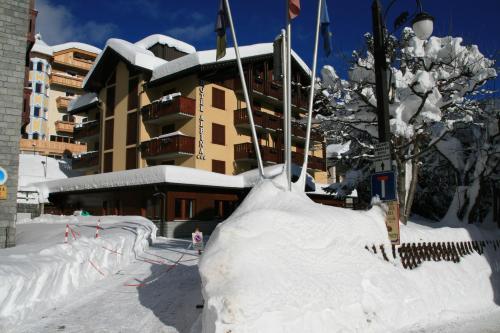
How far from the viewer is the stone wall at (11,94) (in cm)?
1345

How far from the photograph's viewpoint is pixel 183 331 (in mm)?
6574

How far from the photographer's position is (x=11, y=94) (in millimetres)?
13961

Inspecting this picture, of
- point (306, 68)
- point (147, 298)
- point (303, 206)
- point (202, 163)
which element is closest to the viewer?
point (303, 206)

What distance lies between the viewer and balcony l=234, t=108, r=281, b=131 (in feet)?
99.9

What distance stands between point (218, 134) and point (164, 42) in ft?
38.7

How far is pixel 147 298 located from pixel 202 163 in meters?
19.4

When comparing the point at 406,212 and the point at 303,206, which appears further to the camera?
the point at 406,212

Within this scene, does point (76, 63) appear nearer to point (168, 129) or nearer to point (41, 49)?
point (41, 49)

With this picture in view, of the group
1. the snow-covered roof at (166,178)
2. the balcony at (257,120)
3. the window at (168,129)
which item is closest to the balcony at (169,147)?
the window at (168,129)

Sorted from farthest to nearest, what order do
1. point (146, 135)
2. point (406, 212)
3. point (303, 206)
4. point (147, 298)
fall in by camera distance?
point (146, 135)
point (406, 212)
point (147, 298)
point (303, 206)

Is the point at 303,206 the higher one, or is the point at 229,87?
the point at 229,87

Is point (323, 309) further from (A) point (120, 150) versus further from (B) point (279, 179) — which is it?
(A) point (120, 150)

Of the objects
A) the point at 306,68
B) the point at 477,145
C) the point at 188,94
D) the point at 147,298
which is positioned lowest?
the point at 147,298

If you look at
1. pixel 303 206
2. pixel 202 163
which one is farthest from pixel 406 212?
pixel 202 163
